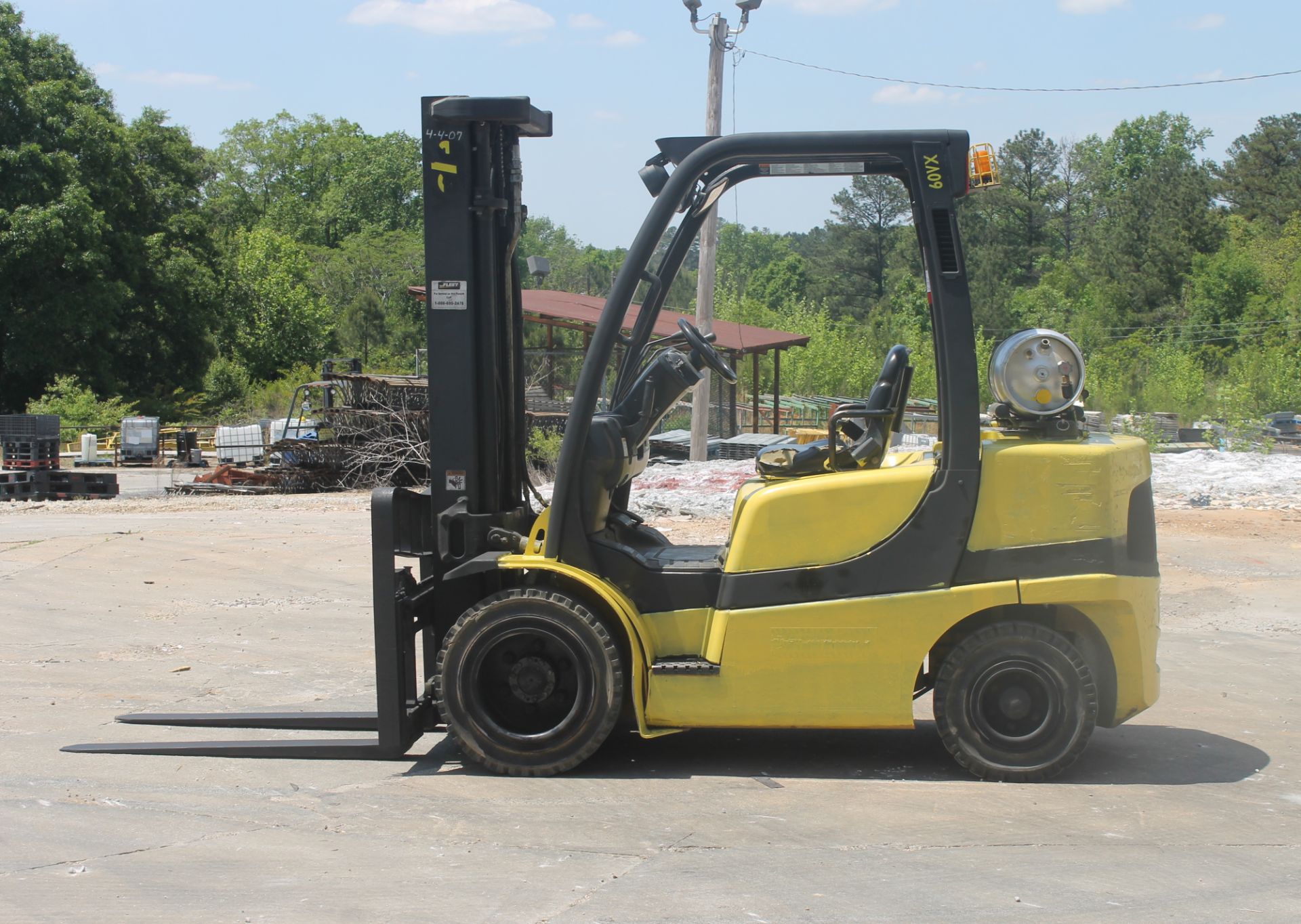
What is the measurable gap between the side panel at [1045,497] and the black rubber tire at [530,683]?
172cm

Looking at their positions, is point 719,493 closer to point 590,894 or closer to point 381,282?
point 590,894

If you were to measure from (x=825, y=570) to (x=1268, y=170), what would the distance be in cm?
6946

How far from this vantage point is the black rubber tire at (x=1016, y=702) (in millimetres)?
5238

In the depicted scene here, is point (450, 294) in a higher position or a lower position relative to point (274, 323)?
lower

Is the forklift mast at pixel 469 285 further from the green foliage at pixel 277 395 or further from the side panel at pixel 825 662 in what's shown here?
the green foliage at pixel 277 395

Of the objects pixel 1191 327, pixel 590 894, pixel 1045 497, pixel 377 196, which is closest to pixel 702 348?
pixel 1045 497

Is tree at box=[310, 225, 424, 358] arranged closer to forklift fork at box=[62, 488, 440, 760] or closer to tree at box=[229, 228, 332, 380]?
tree at box=[229, 228, 332, 380]

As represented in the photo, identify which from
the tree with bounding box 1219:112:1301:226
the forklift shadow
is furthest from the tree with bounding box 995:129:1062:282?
the forklift shadow

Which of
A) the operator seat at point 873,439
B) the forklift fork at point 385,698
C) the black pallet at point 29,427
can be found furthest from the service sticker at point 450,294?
the black pallet at point 29,427

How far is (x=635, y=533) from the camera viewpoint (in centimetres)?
593

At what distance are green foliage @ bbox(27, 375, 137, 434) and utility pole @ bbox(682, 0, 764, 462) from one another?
68.2 ft

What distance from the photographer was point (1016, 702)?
5.30 metres

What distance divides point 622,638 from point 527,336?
20926 millimetres

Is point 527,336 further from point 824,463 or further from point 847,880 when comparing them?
point 847,880
